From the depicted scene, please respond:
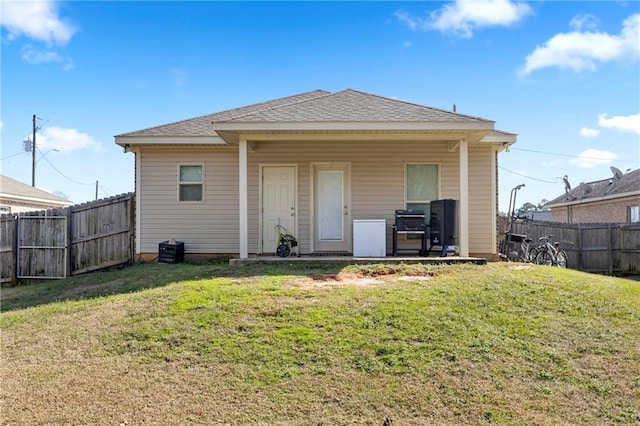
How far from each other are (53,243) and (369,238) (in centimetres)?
757

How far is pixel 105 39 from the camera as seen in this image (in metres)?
11.6

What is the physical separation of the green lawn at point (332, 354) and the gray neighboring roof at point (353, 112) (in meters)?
3.61

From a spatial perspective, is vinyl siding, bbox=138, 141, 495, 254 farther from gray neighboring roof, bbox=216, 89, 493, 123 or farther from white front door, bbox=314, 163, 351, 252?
gray neighboring roof, bbox=216, 89, 493, 123

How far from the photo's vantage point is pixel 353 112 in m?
8.79

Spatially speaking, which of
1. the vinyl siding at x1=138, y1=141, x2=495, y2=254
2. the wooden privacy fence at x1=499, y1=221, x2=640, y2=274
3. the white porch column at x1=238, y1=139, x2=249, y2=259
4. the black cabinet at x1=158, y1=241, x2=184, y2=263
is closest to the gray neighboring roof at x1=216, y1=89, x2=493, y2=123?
the white porch column at x1=238, y1=139, x2=249, y2=259

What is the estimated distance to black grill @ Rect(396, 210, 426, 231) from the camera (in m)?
9.20

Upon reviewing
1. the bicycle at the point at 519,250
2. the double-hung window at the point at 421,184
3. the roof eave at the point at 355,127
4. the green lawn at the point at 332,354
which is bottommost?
Answer: the green lawn at the point at 332,354

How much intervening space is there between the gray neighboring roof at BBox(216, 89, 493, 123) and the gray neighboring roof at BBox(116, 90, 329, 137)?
1520 millimetres

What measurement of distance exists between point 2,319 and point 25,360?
210 centimetres

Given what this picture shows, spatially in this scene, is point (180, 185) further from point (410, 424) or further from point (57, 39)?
point (410, 424)

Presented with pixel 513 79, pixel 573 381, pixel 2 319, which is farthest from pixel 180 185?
pixel 513 79

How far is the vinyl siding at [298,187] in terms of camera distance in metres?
10.1

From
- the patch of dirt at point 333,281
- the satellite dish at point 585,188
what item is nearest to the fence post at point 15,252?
the patch of dirt at point 333,281

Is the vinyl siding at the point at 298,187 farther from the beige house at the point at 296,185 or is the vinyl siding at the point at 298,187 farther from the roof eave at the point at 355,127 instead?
the roof eave at the point at 355,127
